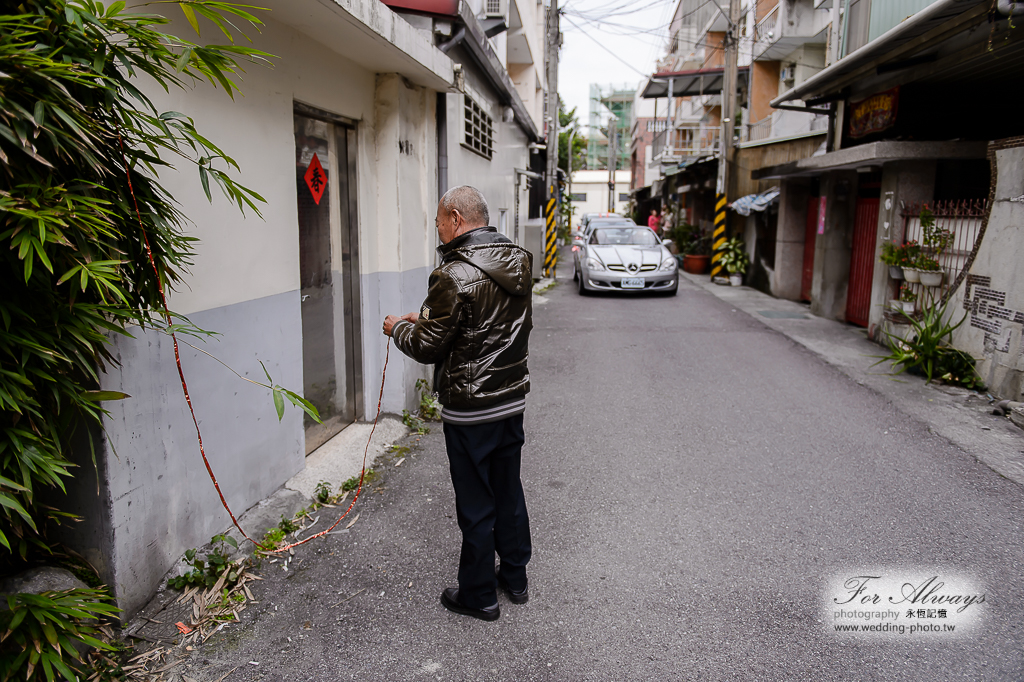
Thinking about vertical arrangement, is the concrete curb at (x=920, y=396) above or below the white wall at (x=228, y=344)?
below

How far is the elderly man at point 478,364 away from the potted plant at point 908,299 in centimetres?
680

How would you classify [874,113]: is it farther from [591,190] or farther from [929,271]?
[591,190]

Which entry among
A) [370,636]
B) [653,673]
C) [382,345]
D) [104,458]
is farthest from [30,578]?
[382,345]

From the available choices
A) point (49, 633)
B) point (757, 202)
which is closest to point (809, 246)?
point (757, 202)

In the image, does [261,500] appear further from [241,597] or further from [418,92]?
[418,92]

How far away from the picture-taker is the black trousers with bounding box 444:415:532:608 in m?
2.98

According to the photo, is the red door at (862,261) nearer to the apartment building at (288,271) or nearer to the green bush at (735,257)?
the green bush at (735,257)

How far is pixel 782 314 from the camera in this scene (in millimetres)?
12172

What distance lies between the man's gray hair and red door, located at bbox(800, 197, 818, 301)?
471 inches

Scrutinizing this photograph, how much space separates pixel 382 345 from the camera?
5641 mm

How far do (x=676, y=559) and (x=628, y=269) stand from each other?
11.1 metres

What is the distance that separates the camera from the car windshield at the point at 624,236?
15.8m

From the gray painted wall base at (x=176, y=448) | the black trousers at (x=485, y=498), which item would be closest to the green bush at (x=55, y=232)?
the gray painted wall base at (x=176, y=448)

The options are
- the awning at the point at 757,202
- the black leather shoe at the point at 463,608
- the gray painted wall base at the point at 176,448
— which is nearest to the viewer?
the gray painted wall base at the point at 176,448
